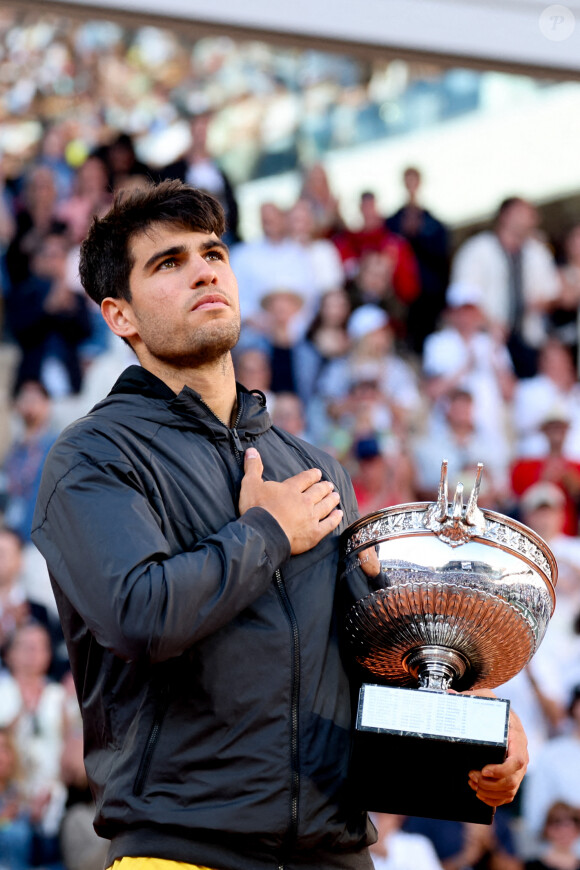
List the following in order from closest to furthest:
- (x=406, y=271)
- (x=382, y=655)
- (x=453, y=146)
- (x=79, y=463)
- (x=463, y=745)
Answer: (x=463, y=745) → (x=79, y=463) → (x=382, y=655) → (x=406, y=271) → (x=453, y=146)

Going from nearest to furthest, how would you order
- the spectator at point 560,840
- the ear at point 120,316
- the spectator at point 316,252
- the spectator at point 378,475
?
the ear at point 120,316, the spectator at point 560,840, the spectator at point 378,475, the spectator at point 316,252

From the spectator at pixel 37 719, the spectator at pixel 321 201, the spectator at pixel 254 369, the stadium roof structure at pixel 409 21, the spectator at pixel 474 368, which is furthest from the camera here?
the spectator at pixel 321 201

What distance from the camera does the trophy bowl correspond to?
191cm

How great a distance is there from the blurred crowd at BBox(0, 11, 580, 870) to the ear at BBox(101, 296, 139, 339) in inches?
133

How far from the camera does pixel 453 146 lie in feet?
26.6

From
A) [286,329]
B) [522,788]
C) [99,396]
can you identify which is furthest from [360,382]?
[522,788]

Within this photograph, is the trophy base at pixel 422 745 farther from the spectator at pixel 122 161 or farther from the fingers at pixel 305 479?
the spectator at pixel 122 161

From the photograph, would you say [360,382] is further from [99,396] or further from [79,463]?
[79,463]

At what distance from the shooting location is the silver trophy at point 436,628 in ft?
5.83

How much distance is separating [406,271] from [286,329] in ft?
3.04

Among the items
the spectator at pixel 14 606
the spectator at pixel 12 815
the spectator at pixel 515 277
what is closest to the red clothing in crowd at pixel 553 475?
the spectator at pixel 515 277

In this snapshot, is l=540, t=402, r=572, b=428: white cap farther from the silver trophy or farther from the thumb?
the thumb

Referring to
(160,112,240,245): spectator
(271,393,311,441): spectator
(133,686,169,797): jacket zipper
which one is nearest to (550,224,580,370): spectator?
(271,393,311,441): spectator

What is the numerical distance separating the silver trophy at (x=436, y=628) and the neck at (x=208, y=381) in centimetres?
31
